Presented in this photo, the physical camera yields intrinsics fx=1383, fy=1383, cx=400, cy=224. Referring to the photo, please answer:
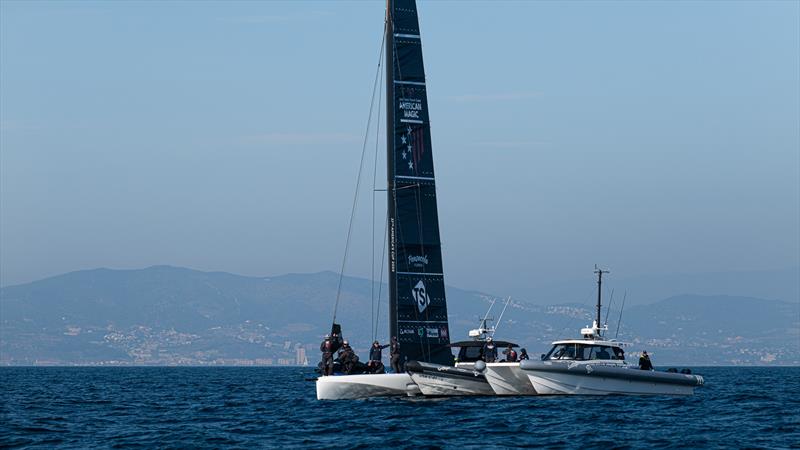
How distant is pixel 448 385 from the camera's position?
53.2m

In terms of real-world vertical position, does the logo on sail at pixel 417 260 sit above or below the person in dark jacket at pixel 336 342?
above

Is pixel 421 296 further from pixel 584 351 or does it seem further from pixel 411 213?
pixel 584 351

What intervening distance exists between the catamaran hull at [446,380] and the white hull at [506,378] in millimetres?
292

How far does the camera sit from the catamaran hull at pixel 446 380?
168ft

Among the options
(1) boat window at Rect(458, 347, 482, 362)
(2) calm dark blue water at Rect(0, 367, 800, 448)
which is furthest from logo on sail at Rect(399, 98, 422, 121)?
(2) calm dark blue water at Rect(0, 367, 800, 448)

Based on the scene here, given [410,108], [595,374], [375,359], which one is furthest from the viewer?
[595,374]

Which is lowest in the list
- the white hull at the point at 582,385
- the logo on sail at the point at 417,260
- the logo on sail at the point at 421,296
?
the white hull at the point at 582,385

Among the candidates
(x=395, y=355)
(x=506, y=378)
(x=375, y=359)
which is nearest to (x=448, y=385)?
(x=395, y=355)

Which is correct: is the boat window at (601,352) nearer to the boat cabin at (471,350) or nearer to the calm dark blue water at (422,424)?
the calm dark blue water at (422,424)

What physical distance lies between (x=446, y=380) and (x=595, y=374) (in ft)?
21.2

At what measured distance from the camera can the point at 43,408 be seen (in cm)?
5934

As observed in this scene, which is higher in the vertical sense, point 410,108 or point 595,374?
point 410,108

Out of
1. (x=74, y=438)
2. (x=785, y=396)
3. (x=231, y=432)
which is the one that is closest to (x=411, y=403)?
(x=231, y=432)

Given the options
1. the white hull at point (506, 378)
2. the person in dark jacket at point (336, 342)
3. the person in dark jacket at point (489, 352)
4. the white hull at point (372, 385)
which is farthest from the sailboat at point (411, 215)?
the person in dark jacket at point (489, 352)
